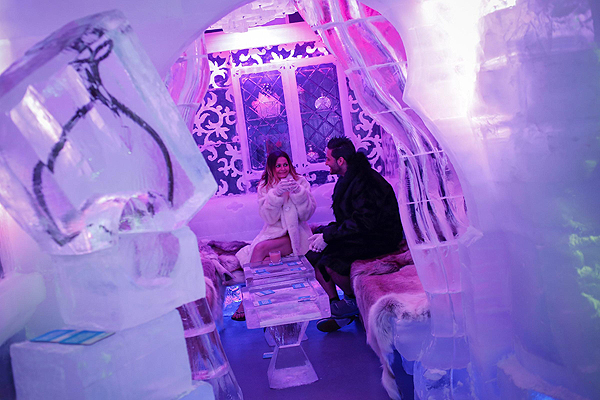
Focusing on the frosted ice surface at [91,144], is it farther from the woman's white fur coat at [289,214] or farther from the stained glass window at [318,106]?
the stained glass window at [318,106]

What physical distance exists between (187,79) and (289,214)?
259 cm

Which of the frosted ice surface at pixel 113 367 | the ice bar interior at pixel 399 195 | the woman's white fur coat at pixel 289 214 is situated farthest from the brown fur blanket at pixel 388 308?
the frosted ice surface at pixel 113 367

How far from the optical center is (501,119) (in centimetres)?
185

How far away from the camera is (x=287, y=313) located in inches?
121

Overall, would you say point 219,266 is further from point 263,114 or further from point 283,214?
point 263,114

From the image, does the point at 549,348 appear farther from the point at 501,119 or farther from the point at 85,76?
the point at 85,76

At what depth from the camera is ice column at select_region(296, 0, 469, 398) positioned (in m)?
2.38

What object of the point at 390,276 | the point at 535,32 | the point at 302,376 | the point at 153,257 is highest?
the point at 535,32

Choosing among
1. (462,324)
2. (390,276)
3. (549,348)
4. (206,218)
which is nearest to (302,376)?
(390,276)

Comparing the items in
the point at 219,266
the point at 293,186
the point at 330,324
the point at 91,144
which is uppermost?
the point at 91,144

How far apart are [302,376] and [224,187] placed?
3.16 meters

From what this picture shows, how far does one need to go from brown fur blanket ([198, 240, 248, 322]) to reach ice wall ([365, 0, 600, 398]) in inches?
97.9

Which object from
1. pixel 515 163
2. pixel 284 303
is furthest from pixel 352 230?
pixel 515 163

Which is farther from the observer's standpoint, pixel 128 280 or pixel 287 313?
pixel 287 313
